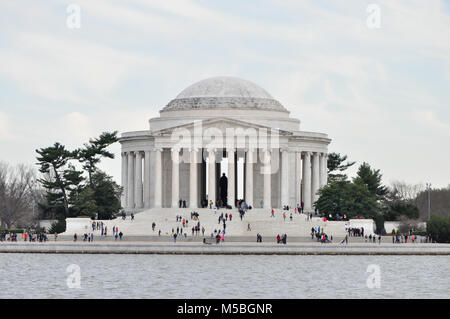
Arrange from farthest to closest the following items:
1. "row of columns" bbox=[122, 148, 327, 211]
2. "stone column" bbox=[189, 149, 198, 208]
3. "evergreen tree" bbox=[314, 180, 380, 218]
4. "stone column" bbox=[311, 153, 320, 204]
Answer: "stone column" bbox=[311, 153, 320, 204] < "row of columns" bbox=[122, 148, 327, 211] < "stone column" bbox=[189, 149, 198, 208] < "evergreen tree" bbox=[314, 180, 380, 218]

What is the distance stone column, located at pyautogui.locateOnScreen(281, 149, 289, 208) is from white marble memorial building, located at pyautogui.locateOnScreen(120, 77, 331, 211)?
12 centimetres

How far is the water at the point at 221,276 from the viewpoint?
7544 centimetres

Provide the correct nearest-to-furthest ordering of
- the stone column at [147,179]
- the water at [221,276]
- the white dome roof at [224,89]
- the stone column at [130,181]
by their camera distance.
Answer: the water at [221,276]
the stone column at [147,179]
the stone column at [130,181]
the white dome roof at [224,89]

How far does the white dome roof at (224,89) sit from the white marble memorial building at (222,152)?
127mm

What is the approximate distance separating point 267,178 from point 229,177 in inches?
196

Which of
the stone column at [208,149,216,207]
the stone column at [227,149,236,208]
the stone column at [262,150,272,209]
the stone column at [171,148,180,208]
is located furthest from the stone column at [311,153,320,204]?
the stone column at [171,148,180,208]

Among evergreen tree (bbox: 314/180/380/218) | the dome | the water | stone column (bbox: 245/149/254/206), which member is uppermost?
the dome

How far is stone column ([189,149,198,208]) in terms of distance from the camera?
463ft

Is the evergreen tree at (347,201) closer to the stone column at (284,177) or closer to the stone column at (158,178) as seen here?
the stone column at (284,177)

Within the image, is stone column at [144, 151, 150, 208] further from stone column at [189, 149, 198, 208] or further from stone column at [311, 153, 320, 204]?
stone column at [311, 153, 320, 204]

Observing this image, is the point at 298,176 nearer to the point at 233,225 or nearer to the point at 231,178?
the point at 231,178

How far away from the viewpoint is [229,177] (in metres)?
142

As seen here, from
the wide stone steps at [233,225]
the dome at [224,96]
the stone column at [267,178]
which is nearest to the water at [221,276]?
the wide stone steps at [233,225]
